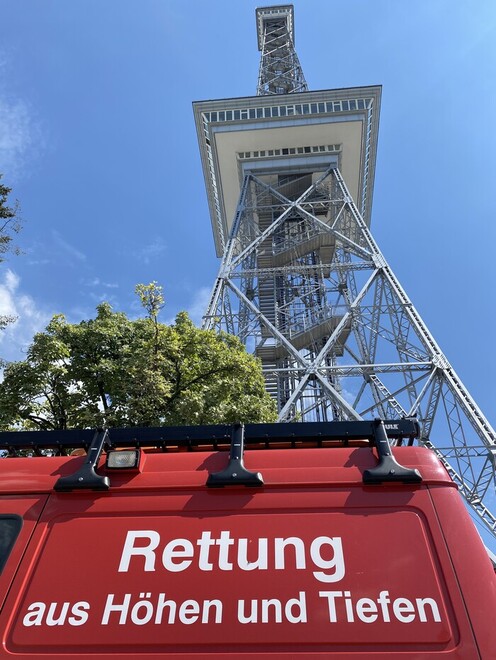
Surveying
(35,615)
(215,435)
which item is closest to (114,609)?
(35,615)

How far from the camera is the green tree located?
9531 millimetres

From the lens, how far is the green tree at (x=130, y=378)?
9.53 metres

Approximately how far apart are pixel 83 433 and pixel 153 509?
895 millimetres

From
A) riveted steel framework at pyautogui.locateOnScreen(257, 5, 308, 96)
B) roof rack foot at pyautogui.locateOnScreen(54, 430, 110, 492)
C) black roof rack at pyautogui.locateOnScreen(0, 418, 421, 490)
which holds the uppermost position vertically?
riveted steel framework at pyautogui.locateOnScreen(257, 5, 308, 96)

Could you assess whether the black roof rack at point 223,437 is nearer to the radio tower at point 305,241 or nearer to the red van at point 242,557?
the red van at point 242,557

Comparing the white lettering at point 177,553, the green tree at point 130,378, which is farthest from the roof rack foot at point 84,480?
the green tree at point 130,378

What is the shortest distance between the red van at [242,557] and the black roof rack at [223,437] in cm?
3

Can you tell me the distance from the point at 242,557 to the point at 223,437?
0.94 meters

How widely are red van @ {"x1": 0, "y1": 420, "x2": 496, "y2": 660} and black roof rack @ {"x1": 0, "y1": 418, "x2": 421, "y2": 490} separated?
26 mm

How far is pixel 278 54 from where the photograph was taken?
4666 cm

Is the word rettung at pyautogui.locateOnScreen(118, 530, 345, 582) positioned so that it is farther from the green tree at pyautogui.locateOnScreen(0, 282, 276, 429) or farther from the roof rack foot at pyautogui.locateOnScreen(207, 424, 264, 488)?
the green tree at pyautogui.locateOnScreen(0, 282, 276, 429)

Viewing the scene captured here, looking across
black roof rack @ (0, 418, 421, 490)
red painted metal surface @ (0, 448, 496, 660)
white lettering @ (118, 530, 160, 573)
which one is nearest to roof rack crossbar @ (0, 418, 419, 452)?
black roof rack @ (0, 418, 421, 490)

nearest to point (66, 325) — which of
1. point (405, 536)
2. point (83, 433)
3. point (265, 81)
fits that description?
point (83, 433)

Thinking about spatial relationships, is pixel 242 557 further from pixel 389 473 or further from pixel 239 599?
pixel 389 473
